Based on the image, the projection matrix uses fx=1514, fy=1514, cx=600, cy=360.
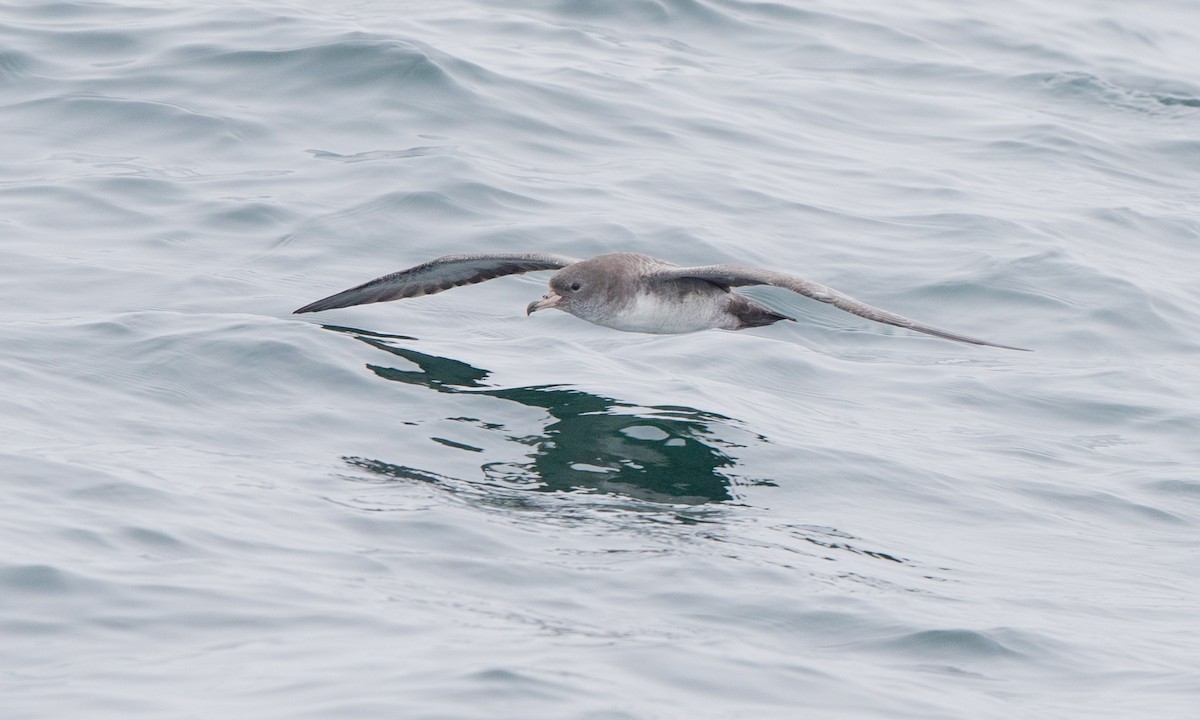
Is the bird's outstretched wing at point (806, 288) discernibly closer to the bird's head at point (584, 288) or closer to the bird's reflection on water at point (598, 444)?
the bird's head at point (584, 288)

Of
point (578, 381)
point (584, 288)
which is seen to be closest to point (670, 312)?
point (584, 288)

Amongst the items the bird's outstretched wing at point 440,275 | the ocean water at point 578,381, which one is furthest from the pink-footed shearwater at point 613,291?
the ocean water at point 578,381

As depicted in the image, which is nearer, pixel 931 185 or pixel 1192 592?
pixel 1192 592

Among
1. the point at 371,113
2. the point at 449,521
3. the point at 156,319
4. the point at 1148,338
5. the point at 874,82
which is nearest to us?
the point at 449,521

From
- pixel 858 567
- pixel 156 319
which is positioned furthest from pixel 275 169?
pixel 858 567

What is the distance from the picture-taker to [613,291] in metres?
9.90

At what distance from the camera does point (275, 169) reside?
12.7 metres

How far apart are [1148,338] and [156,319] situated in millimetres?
7275

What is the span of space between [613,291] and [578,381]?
631 mm

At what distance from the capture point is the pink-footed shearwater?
9.88m

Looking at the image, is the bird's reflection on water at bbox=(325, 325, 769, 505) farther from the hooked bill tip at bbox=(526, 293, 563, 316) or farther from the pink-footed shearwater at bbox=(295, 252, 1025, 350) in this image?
the hooked bill tip at bbox=(526, 293, 563, 316)

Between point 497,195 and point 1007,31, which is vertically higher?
point 1007,31

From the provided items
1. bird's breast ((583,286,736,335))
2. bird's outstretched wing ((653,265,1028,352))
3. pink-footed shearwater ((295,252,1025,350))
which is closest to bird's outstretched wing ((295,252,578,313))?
pink-footed shearwater ((295,252,1025,350))

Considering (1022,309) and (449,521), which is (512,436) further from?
(1022,309)
